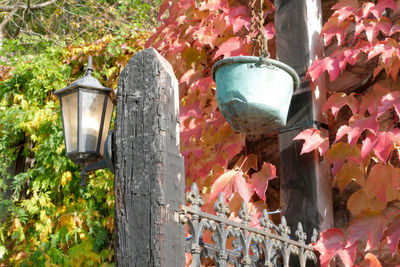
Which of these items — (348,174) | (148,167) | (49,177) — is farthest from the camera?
(49,177)

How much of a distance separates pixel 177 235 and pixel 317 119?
1289 millimetres

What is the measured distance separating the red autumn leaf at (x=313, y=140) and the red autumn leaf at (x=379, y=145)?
0.74 feet

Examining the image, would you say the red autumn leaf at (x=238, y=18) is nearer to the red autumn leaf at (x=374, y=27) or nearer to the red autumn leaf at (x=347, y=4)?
the red autumn leaf at (x=347, y=4)

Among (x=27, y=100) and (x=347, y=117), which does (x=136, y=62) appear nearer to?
(x=347, y=117)

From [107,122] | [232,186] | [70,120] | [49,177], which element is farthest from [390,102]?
[49,177]

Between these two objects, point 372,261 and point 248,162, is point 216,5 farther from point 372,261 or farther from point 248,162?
point 372,261

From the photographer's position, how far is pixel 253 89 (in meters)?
2.20

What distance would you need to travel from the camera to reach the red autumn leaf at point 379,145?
2.30m

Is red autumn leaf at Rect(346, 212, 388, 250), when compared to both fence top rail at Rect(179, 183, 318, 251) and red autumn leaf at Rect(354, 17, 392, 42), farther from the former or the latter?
red autumn leaf at Rect(354, 17, 392, 42)

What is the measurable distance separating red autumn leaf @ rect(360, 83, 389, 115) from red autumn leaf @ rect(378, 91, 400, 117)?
13 centimetres

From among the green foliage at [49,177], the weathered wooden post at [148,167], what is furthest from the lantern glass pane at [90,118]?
the green foliage at [49,177]

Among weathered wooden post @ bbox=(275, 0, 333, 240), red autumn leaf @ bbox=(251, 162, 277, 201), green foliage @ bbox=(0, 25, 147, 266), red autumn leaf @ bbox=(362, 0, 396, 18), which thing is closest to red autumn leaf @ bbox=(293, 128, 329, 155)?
weathered wooden post @ bbox=(275, 0, 333, 240)

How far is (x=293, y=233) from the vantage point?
2.55 meters

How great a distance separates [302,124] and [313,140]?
0.14 metres
